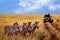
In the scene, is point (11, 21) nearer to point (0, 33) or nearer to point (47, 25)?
point (0, 33)

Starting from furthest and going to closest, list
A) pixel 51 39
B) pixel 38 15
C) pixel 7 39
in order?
pixel 38 15 < pixel 7 39 < pixel 51 39

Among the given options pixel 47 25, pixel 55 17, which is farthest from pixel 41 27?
pixel 55 17

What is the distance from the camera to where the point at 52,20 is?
2712cm

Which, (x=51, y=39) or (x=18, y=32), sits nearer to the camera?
(x=51, y=39)

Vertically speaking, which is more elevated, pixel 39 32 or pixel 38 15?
pixel 38 15

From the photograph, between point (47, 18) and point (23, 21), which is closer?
point (23, 21)

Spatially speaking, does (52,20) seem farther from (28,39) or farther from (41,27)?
(28,39)

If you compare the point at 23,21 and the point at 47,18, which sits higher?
the point at 47,18

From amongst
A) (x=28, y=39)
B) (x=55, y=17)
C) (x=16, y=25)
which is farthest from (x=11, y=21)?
(x=55, y=17)

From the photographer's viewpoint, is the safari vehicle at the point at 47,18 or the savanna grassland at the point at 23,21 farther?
the safari vehicle at the point at 47,18

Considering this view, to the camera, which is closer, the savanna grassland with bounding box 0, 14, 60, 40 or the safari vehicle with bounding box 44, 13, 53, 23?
the savanna grassland with bounding box 0, 14, 60, 40

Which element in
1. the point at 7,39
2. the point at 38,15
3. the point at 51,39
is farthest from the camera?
the point at 38,15

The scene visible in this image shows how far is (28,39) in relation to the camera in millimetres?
25656

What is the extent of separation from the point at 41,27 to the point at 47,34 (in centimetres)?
143
